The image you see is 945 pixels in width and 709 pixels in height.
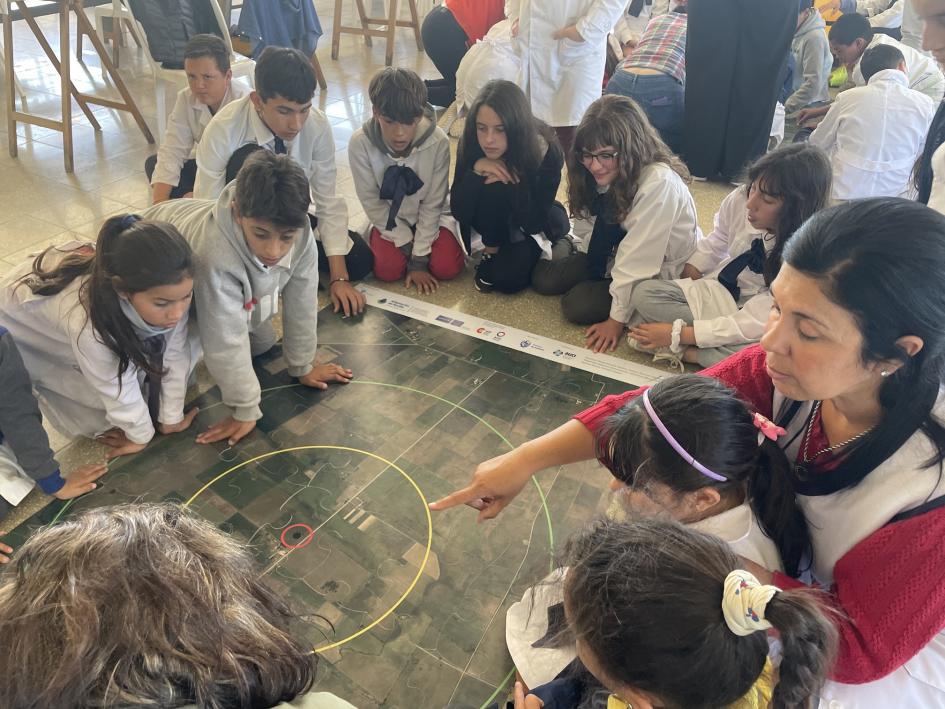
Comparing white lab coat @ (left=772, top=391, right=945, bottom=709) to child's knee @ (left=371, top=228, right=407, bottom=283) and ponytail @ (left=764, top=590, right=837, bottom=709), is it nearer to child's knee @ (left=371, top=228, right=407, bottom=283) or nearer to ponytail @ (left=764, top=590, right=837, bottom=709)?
ponytail @ (left=764, top=590, right=837, bottom=709)

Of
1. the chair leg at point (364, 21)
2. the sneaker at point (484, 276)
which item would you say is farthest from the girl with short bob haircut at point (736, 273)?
the chair leg at point (364, 21)

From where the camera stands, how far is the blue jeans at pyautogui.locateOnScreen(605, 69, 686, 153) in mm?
3033

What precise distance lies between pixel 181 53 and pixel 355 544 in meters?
2.51

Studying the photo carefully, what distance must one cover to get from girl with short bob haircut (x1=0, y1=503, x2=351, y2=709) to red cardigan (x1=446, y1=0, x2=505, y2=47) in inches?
134

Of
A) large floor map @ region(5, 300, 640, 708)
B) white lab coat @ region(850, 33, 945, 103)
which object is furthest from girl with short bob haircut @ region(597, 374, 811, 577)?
white lab coat @ region(850, 33, 945, 103)

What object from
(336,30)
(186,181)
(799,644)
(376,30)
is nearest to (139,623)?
(799,644)

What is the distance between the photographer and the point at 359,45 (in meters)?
5.02

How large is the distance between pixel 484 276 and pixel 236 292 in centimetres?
91

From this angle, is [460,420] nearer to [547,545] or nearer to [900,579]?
[547,545]

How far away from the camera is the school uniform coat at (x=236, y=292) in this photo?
138cm

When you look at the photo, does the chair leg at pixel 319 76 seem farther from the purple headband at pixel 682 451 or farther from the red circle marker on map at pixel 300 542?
the purple headband at pixel 682 451

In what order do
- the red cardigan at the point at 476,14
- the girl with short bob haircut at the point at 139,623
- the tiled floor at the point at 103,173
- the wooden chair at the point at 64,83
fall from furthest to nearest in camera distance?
the red cardigan at the point at 476,14 → the wooden chair at the point at 64,83 → the tiled floor at the point at 103,173 → the girl with short bob haircut at the point at 139,623

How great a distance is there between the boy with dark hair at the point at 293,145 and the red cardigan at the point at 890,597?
1488mm

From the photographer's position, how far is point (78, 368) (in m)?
1.39
